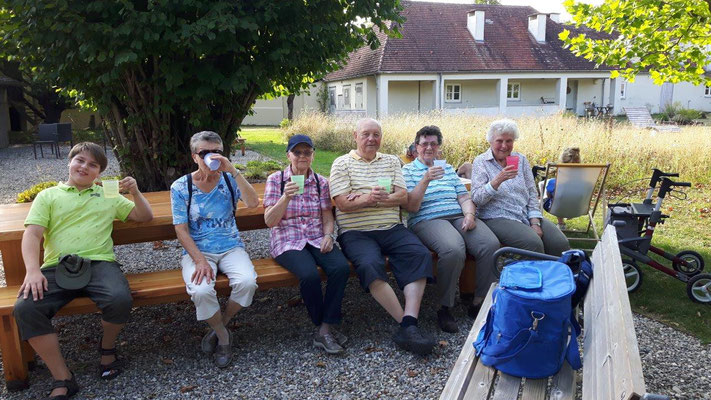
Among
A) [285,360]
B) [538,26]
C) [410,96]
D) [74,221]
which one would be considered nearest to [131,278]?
[74,221]

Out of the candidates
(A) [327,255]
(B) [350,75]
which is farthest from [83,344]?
(B) [350,75]

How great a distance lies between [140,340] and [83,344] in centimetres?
39

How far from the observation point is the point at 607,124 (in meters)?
11.0

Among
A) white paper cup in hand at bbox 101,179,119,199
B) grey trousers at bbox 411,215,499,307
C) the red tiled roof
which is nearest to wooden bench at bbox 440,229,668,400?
grey trousers at bbox 411,215,499,307

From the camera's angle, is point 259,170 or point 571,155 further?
point 259,170

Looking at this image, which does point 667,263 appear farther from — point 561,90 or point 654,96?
point 654,96

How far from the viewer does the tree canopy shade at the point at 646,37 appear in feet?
24.5

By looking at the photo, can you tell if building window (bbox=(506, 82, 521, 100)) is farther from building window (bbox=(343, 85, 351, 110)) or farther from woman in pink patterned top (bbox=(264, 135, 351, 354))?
woman in pink patterned top (bbox=(264, 135, 351, 354))

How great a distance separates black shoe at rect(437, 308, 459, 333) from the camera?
400cm

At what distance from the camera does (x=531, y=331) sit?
2.53m

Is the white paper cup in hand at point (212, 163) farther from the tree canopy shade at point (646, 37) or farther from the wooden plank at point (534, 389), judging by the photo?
the tree canopy shade at point (646, 37)

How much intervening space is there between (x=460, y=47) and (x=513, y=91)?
4370 millimetres

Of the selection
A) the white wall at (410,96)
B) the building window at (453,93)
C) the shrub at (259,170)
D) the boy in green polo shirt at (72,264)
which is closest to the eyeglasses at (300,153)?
the boy in green polo shirt at (72,264)

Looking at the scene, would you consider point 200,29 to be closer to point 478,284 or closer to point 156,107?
point 156,107
